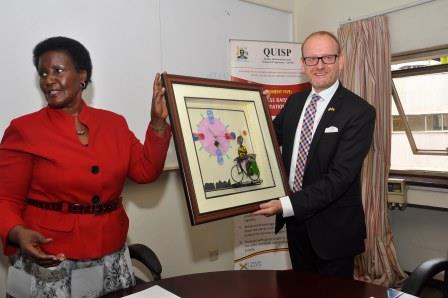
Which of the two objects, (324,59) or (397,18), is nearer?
(324,59)

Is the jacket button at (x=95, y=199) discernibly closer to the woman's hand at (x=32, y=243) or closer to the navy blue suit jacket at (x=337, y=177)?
the woman's hand at (x=32, y=243)

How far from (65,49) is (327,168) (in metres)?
1.22

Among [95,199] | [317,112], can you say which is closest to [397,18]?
[317,112]

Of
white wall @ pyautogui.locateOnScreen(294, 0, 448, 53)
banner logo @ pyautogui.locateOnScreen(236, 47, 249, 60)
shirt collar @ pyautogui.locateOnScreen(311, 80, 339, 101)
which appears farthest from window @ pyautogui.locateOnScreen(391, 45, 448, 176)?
shirt collar @ pyautogui.locateOnScreen(311, 80, 339, 101)

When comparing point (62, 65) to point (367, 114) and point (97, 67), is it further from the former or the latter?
point (367, 114)

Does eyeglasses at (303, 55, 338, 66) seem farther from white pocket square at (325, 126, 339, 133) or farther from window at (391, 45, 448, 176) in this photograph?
window at (391, 45, 448, 176)

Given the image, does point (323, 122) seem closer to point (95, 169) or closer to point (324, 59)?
point (324, 59)

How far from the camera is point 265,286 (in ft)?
4.17

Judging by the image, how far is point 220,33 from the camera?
2.94 m

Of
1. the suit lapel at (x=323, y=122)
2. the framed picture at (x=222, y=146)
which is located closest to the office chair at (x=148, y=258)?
the framed picture at (x=222, y=146)

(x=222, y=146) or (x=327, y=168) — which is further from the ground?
(x=222, y=146)

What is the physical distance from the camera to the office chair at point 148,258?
1606mm

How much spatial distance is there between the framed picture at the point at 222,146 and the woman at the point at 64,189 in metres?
0.30

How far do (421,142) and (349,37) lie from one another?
3.85ft
